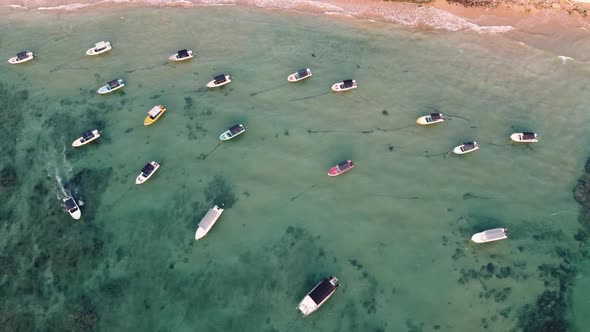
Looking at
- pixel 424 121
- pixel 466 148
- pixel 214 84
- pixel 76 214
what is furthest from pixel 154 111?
pixel 466 148

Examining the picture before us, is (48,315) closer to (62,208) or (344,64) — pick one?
(62,208)

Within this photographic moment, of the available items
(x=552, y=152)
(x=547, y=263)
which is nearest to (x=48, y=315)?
(x=547, y=263)

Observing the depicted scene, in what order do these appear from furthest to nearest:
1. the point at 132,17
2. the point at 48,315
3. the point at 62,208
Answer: the point at 132,17 → the point at 62,208 → the point at 48,315

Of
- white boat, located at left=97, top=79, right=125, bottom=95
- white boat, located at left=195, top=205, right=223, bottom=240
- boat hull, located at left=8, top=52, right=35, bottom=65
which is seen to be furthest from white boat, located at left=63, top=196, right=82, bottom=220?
boat hull, located at left=8, top=52, right=35, bottom=65

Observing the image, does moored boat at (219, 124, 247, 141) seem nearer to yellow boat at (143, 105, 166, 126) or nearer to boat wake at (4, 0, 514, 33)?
yellow boat at (143, 105, 166, 126)

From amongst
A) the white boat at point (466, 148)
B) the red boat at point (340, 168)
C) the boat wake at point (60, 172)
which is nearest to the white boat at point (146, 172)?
the boat wake at point (60, 172)

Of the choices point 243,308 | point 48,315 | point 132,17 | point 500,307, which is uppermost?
point 132,17
